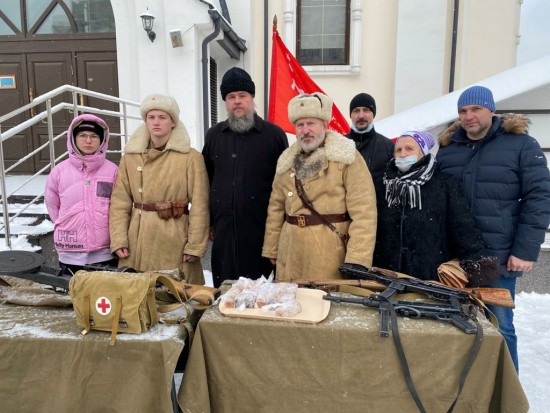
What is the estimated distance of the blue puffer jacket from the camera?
240 centimetres

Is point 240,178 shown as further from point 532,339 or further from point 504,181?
point 532,339

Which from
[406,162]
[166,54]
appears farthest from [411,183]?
[166,54]

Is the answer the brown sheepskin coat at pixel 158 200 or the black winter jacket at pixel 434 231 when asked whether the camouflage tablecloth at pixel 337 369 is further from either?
the brown sheepskin coat at pixel 158 200

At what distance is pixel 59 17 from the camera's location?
7445 mm

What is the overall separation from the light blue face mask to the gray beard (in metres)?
1.02

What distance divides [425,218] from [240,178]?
1195mm

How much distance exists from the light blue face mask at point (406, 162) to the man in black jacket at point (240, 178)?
2.91 feet

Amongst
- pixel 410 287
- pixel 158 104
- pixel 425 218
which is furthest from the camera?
pixel 158 104

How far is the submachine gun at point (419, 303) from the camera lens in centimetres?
170

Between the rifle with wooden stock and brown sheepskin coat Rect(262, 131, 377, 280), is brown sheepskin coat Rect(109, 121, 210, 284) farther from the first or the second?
the rifle with wooden stock

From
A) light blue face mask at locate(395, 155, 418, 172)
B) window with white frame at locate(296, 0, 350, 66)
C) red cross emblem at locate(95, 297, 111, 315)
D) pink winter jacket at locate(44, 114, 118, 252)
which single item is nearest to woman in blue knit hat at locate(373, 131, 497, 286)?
light blue face mask at locate(395, 155, 418, 172)

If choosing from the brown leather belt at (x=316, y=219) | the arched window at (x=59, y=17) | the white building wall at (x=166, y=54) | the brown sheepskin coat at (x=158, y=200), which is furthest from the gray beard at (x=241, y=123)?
the arched window at (x=59, y=17)

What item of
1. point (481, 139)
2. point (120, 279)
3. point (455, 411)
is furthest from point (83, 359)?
point (481, 139)

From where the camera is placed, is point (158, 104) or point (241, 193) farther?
point (241, 193)
